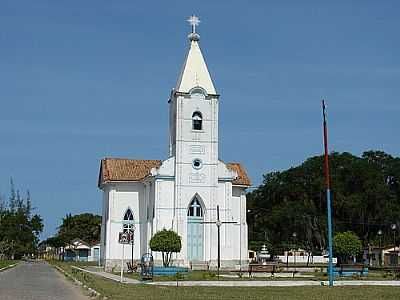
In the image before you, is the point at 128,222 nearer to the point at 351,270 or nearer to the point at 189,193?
the point at 189,193

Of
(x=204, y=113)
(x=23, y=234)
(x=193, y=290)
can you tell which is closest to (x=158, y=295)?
(x=193, y=290)

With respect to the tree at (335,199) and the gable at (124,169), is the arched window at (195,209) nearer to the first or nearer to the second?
the gable at (124,169)

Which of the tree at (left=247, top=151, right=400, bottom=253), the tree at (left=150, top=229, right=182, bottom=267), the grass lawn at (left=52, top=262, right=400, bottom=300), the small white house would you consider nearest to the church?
the tree at (left=150, top=229, right=182, bottom=267)

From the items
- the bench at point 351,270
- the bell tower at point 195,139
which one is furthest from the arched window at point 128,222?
the bench at point 351,270

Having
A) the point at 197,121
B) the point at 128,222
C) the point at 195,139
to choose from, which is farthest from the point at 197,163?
the point at 128,222

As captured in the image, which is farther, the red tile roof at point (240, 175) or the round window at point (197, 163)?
the red tile roof at point (240, 175)

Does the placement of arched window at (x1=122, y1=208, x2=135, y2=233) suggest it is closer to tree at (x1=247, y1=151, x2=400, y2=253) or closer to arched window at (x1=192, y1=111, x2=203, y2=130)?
arched window at (x1=192, y1=111, x2=203, y2=130)

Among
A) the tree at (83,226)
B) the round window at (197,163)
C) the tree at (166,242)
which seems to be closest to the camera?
the tree at (166,242)

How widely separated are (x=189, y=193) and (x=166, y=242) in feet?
17.4

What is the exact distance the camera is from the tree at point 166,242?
45188 millimetres

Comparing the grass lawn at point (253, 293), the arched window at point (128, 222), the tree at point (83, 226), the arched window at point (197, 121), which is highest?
the arched window at point (197, 121)

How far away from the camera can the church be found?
4903 cm

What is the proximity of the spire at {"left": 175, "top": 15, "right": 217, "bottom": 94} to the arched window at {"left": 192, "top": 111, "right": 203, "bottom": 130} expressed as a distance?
1819 millimetres

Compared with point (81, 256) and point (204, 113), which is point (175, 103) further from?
point (81, 256)
